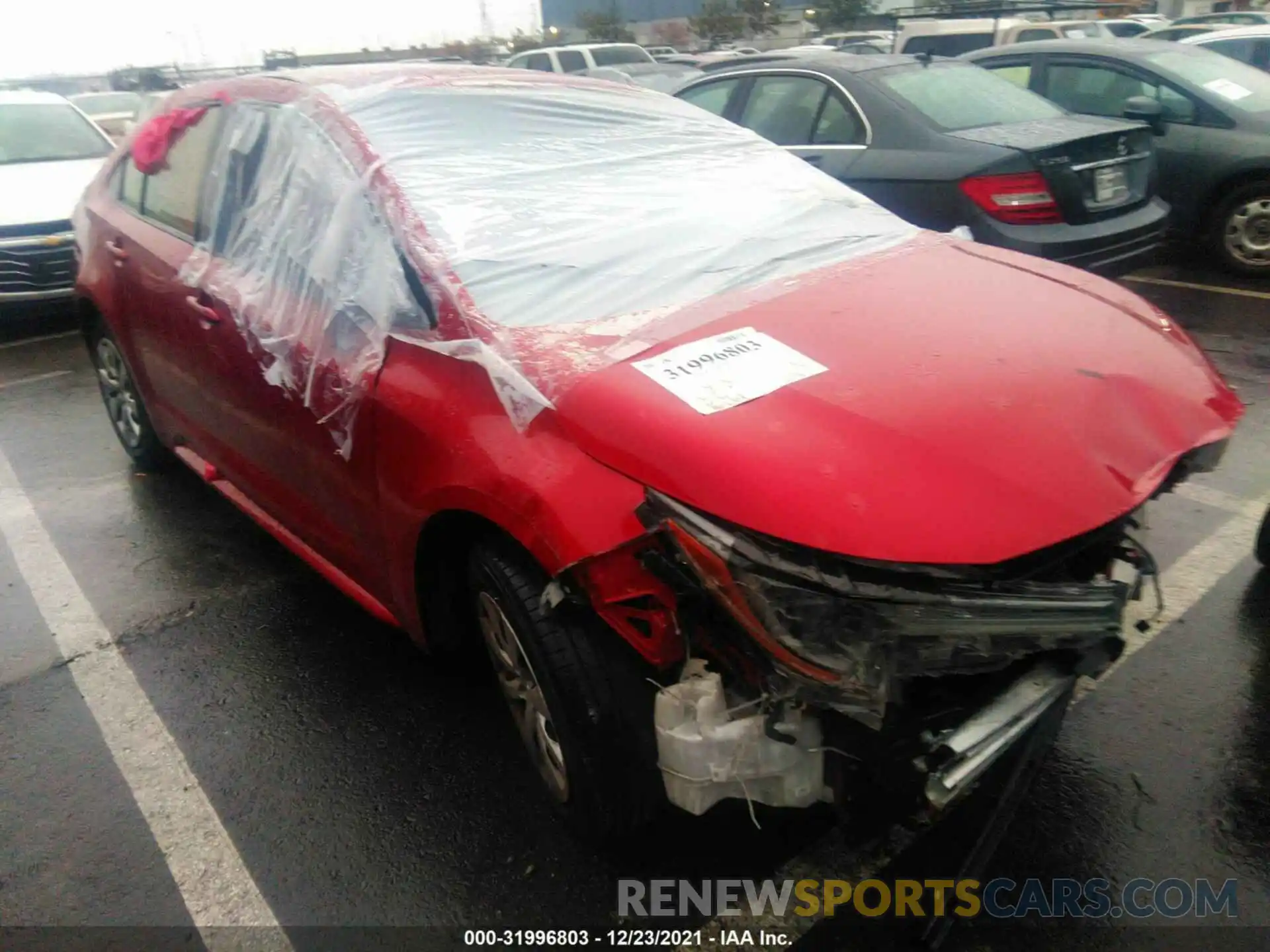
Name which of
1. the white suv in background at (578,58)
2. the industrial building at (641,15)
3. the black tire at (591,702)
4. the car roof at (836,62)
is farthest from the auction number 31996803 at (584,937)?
the industrial building at (641,15)

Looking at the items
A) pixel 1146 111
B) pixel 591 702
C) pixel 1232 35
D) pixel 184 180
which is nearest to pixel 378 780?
pixel 591 702

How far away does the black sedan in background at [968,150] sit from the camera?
207 inches

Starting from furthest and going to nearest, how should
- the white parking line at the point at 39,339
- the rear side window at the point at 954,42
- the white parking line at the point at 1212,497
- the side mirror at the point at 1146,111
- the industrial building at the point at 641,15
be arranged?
the industrial building at the point at 641,15 → the rear side window at the point at 954,42 → the white parking line at the point at 39,339 → the side mirror at the point at 1146,111 → the white parking line at the point at 1212,497

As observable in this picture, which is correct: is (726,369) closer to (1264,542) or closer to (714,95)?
(1264,542)

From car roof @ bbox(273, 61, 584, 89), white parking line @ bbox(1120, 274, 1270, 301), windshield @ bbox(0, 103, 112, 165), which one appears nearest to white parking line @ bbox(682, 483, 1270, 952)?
car roof @ bbox(273, 61, 584, 89)

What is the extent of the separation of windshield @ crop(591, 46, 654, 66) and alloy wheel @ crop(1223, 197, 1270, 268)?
1219 cm

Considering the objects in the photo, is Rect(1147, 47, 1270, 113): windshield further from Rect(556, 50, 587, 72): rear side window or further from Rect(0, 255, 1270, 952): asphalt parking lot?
Rect(556, 50, 587, 72): rear side window

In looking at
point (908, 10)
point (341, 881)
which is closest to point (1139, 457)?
point (341, 881)

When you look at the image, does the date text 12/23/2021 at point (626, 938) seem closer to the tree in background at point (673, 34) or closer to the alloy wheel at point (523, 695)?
the alloy wheel at point (523, 695)

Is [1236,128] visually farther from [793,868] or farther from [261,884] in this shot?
[261,884]

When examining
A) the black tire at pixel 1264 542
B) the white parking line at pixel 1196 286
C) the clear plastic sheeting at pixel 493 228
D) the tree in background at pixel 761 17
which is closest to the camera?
the clear plastic sheeting at pixel 493 228

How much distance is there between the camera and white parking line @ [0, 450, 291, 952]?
2.32 meters

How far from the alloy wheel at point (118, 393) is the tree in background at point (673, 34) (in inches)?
1789

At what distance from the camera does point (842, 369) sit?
2.14 m
